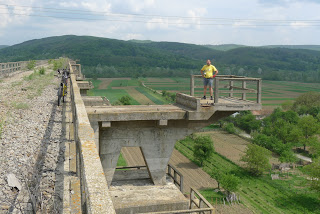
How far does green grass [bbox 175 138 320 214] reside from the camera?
36.6 metres

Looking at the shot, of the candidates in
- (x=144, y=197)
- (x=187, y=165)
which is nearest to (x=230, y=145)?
(x=187, y=165)

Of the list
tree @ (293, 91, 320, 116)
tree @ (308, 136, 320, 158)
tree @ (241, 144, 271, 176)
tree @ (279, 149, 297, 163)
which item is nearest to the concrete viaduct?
tree @ (241, 144, 271, 176)

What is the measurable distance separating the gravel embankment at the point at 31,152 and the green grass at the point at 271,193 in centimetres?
2772

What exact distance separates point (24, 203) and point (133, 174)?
21.9ft

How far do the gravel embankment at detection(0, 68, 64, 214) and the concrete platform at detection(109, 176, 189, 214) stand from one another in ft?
8.26

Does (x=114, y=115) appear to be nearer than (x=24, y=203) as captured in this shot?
No

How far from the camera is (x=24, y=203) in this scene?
19.0 ft

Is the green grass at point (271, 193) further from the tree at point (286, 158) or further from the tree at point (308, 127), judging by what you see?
the tree at point (308, 127)

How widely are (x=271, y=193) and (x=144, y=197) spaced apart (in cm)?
3365

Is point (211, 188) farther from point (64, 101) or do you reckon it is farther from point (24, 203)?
point (24, 203)

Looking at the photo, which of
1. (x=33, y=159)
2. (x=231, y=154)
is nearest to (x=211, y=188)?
(x=231, y=154)

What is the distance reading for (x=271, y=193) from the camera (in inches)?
1581

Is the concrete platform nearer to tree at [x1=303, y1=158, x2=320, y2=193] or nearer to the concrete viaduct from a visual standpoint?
the concrete viaduct

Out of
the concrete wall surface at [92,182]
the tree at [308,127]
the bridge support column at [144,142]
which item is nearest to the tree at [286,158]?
the tree at [308,127]
